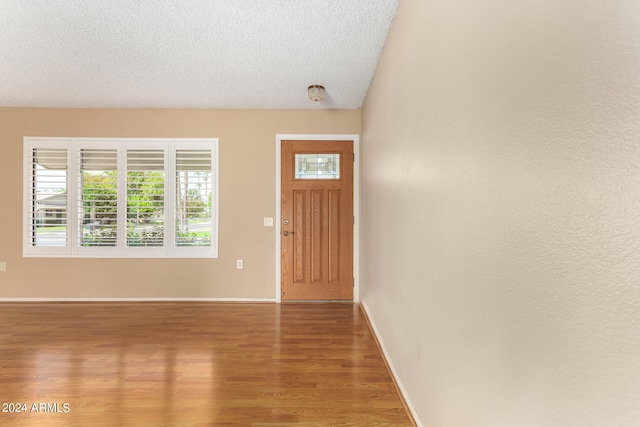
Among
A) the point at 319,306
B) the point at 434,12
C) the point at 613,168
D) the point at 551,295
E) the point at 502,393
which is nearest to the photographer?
the point at 613,168

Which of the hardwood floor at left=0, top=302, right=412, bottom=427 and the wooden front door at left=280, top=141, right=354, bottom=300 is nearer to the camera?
the hardwood floor at left=0, top=302, right=412, bottom=427

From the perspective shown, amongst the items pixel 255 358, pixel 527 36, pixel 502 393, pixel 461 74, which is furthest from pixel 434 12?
pixel 255 358

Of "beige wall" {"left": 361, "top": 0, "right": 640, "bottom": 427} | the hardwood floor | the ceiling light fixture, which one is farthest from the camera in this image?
the ceiling light fixture

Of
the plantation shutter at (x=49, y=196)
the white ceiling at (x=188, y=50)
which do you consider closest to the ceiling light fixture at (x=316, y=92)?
the white ceiling at (x=188, y=50)

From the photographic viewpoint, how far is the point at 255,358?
2.63 m

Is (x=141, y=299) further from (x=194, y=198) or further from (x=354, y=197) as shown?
(x=354, y=197)

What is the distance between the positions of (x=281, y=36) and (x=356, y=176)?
2.05m

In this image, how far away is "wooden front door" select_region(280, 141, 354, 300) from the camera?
4207 millimetres

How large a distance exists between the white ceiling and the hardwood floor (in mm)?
2489

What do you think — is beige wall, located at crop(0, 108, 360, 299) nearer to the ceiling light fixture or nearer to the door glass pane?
the door glass pane

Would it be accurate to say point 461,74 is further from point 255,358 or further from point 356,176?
point 356,176

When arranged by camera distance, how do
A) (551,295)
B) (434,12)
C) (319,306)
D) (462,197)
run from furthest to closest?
(319,306) → (434,12) → (462,197) → (551,295)

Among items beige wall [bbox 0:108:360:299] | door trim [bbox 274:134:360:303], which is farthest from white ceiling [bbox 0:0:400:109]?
door trim [bbox 274:134:360:303]

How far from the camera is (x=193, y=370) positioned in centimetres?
245
